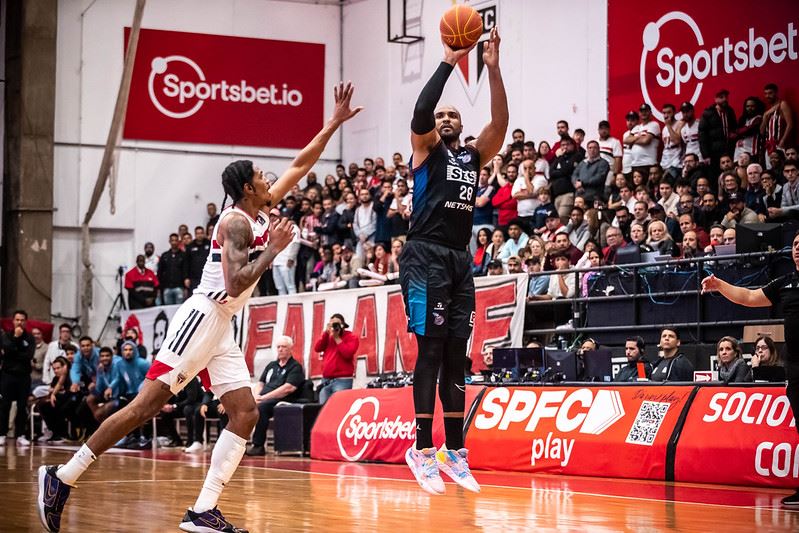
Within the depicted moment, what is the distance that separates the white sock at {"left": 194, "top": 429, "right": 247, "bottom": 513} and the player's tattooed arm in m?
0.85

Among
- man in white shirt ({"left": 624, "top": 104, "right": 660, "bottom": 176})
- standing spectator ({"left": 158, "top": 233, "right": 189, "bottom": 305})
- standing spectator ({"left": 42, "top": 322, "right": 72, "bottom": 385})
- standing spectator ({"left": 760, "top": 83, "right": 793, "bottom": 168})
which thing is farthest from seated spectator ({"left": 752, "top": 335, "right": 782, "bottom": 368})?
standing spectator ({"left": 158, "top": 233, "right": 189, "bottom": 305})

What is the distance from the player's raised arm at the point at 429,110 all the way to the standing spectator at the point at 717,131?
35.1 feet

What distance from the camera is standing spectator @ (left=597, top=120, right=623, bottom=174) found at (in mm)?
19125

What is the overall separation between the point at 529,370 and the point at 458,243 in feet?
20.1

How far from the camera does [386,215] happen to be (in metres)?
21.2

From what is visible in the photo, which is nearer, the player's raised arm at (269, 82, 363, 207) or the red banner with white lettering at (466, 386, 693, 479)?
the player's raised arm at (269, 82, 363, 207)

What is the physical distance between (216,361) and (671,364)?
23.6ft

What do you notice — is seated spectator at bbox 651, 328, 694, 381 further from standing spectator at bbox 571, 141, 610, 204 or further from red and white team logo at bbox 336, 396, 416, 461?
standing spectator at bbox 571, 141, 610, 204

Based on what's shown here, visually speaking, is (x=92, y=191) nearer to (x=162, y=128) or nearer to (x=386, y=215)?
(x=162, y=128)

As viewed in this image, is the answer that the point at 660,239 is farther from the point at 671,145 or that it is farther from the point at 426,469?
the point at 426,469

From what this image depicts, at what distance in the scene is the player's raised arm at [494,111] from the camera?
25.3ft

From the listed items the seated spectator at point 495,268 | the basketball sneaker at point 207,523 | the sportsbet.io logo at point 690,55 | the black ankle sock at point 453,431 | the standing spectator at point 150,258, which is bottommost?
the basketball sneaker at point 207,523

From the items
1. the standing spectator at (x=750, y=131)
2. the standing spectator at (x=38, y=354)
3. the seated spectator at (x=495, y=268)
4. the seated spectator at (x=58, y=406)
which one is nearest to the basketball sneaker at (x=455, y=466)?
the seated spectator at (x=495, y=268)

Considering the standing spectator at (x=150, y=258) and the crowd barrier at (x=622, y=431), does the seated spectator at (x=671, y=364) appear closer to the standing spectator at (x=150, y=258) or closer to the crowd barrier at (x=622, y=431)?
the crowd barrier at (x=622, y=431)
